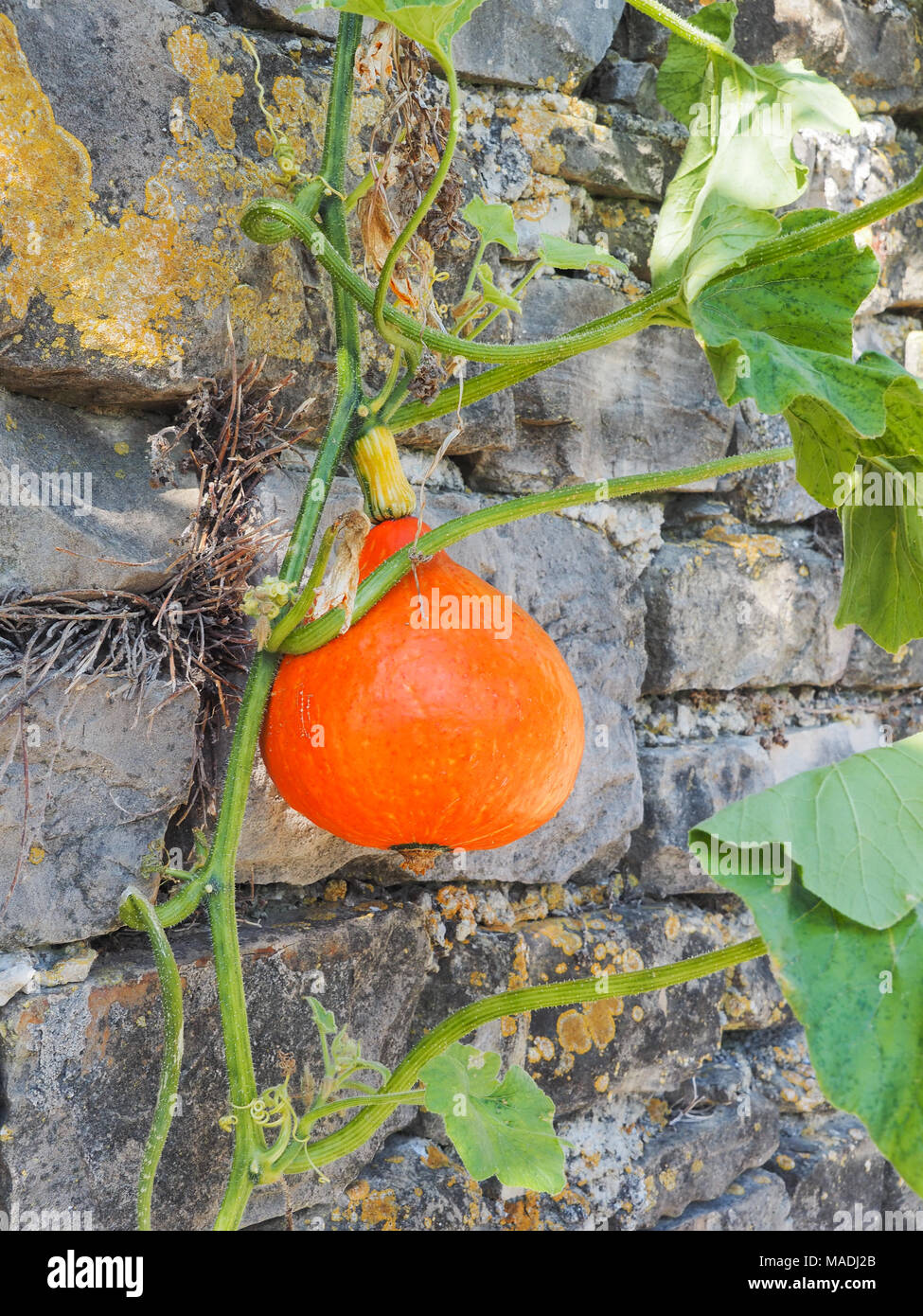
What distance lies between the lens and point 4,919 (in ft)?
3.04

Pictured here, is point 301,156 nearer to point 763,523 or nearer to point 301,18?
point 301,18

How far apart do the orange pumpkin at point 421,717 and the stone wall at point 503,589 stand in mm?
176

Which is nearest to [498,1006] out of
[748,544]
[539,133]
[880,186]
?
[748,544]

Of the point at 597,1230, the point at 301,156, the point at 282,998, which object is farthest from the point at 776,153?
the point at 597,1230

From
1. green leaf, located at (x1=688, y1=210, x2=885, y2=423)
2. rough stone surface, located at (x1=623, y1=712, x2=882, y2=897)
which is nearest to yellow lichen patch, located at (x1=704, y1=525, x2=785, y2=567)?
rough stone surface, located at (x1=623, y1=712, x2=882, y2=897)

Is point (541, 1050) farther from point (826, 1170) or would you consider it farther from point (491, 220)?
point (491, 220)

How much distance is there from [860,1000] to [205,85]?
98cm

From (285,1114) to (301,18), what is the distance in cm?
106

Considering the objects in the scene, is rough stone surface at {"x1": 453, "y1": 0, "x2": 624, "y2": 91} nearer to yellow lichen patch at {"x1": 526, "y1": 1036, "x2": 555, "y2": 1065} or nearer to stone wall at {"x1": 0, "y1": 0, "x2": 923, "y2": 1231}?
stone wall at {"x1": 0, "y1": 0, "x2": 923, "y2": 1231}

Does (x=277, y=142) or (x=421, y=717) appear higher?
(x=277, y=142)

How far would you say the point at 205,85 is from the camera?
1027mm

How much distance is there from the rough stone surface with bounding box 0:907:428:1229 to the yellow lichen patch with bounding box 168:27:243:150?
2.57ft

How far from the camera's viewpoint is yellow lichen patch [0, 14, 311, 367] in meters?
0.92

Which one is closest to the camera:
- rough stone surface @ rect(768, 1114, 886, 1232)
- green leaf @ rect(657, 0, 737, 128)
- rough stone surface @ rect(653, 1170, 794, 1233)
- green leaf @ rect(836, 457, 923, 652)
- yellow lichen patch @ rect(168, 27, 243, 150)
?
green leaf @ rect(836, 457, 923, 652)
